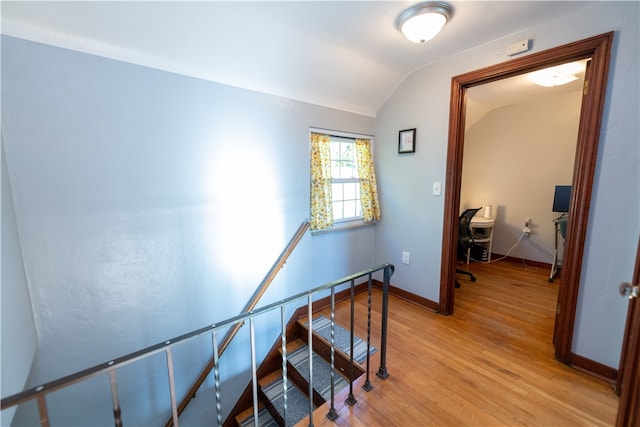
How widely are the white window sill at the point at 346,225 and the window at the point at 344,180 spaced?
5cm

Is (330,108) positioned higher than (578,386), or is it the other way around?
(330,108)

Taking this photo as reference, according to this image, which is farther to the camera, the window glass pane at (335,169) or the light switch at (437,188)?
the window glass pane at (335,169)

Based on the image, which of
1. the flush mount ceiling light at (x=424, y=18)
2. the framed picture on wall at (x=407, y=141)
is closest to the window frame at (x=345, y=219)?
the framed picture on wall at (x=407, y=141)

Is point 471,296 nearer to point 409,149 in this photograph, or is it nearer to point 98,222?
point 409,149

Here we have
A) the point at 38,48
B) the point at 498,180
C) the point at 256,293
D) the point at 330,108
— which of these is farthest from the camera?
the point at 498,180

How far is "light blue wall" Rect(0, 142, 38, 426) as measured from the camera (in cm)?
108

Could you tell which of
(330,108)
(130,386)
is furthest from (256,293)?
(330,108)

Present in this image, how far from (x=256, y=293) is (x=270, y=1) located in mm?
2086

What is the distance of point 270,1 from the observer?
148 centimetres

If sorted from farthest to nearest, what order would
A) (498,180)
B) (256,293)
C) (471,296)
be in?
(498,180) < (471,296) < (256,293)

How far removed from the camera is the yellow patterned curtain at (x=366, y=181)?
286cm

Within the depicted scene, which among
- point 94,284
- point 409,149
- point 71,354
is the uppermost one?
point 409,149

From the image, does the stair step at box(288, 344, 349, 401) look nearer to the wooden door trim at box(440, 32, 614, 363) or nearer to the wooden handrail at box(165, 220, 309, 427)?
the wooden handrail at box(165, 220, 309, 427)

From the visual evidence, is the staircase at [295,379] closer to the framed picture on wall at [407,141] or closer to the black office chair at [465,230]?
the framed picture on wall at [407,141]
